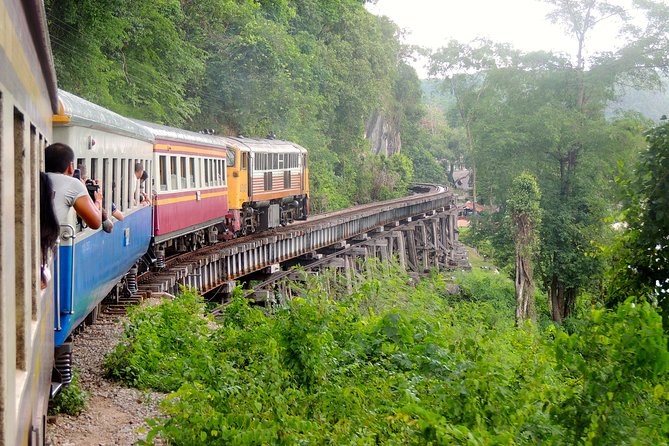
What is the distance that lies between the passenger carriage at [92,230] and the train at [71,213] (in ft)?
0.04

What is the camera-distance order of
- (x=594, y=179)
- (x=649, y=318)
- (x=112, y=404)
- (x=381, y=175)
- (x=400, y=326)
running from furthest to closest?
(x=381, y=175) → (x=594, y=179) → (x=400, y=326) → (x=112, y=404) → (x=649, y=318)

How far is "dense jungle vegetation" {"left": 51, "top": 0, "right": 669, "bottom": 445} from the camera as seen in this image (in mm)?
5879

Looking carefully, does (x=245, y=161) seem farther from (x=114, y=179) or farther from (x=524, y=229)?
(x=114, y=179)

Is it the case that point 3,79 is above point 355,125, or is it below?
below

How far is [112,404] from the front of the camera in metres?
7.46

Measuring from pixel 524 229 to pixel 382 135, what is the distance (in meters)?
39.1

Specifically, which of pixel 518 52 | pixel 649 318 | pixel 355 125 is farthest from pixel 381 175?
pixel 649 318

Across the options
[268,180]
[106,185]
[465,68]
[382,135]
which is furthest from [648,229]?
[382,135]

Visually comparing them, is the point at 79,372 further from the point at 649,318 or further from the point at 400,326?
the point at 649,318

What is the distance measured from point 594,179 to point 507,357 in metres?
21.7

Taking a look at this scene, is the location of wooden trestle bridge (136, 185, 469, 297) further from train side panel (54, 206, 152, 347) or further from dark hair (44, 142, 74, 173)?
dark hair (44, 142, 74, 173)

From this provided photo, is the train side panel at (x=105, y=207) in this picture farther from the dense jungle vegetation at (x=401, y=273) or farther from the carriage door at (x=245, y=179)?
the carriage door at (x=245, y=179)

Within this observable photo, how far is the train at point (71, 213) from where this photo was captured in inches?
96.1

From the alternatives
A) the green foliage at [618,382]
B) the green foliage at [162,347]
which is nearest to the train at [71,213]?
the green foliage at [162,347]
